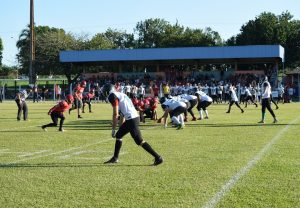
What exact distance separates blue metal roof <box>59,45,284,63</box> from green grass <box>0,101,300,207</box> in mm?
37850

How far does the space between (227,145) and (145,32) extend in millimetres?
86887

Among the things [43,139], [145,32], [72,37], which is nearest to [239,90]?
[43,139]

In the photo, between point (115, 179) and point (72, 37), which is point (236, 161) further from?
point (72, 37)

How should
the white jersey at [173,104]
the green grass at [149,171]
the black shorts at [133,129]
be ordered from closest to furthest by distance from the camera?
the green grass at [149,171]
the black shorts at [133,129]
the white jersey at [173,104]

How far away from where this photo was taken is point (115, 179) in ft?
28.4

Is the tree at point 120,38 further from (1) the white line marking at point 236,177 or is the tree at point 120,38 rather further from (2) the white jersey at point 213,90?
(1) the white line marking at point 236,177

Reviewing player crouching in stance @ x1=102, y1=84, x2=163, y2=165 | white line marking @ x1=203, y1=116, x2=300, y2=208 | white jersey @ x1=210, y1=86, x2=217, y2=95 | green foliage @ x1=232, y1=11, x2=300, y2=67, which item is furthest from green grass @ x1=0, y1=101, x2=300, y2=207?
green foliage @ x1=232, y1=11, x2=300, y2=67

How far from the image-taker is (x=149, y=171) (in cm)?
938

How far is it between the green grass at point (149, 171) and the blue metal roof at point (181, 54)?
1490 inches

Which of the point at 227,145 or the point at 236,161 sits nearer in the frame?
the point at 236,161

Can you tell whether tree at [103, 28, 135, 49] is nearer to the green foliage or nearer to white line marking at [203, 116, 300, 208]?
the green foliage

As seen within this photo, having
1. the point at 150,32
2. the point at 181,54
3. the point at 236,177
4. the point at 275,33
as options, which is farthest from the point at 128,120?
the point at 150,32

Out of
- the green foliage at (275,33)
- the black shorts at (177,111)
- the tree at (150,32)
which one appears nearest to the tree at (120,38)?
the tree at (150,32)

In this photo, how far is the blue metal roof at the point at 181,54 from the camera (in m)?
52.6
